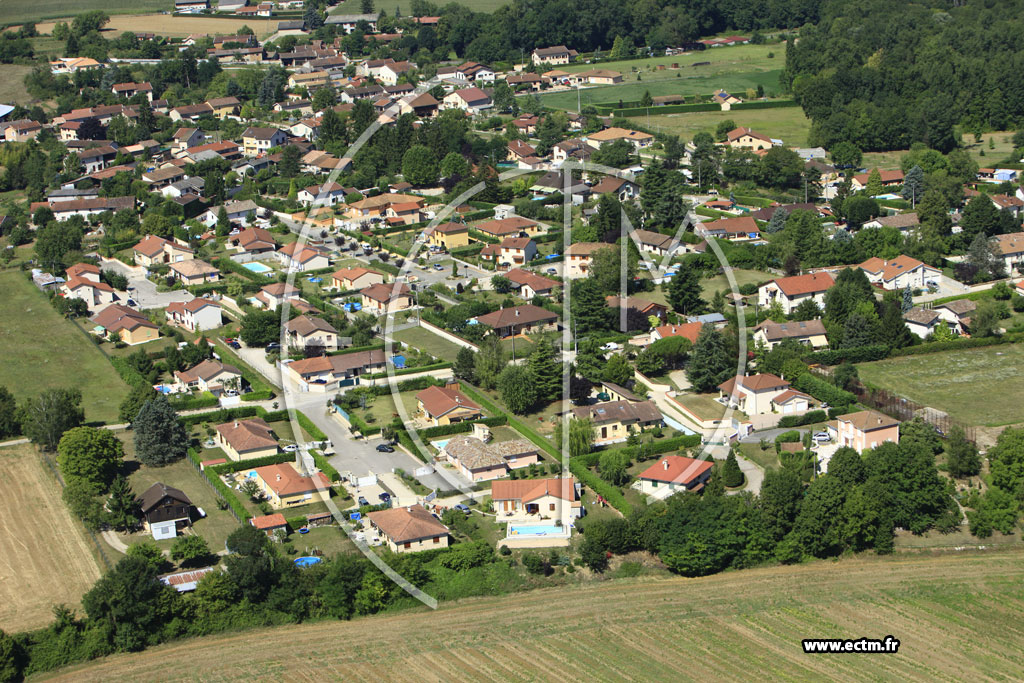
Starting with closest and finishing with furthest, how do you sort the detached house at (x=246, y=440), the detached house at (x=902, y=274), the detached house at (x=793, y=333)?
the detached house at (x=246, y=440) < the detached house at (x=793, y=333) < the detached house at (x=902, y=274)

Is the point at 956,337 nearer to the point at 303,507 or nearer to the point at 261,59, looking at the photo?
the point at 303,507

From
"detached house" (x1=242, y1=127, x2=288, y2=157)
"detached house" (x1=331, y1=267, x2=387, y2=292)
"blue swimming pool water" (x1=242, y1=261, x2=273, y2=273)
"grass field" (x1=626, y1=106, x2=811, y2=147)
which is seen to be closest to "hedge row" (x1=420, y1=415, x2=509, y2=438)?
"detached house" (x1=331, y1=267, x2=387, y2=292)

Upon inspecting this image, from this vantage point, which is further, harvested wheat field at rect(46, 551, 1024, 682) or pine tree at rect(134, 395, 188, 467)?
pine tree at rect(134, 395, 188, 467)

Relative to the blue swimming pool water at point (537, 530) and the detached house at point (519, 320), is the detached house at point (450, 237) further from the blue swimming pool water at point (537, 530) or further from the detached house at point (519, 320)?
the blue swimming pool water at point (537, 530)

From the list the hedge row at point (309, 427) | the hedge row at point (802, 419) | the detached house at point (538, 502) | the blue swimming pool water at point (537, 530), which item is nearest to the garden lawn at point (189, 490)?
the hedge row at point (309, 427)

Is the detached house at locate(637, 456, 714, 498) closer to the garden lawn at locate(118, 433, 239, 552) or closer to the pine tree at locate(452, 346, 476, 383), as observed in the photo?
the pine tree at locate(452, 346, 476, 383)

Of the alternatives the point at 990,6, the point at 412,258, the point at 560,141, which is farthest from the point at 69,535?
the point at 990,6
